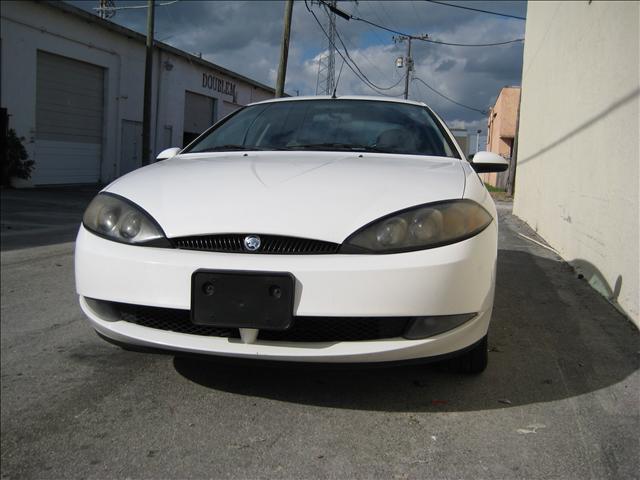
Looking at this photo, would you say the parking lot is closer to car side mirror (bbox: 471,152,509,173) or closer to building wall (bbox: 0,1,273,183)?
car side mirror (bbox: 471,152,509,173)

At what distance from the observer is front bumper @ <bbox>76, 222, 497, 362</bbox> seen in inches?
77.4

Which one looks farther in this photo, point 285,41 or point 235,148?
point 285,41

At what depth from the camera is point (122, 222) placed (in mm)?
2262

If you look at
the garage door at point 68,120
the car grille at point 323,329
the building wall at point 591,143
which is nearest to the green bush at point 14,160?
the garage door at point 68,120

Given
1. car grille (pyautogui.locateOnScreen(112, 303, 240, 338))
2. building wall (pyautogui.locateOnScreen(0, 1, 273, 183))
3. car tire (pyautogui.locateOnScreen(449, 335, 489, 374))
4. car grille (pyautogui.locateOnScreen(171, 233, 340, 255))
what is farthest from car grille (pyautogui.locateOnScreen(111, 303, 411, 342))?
building wall (pyautogui.locateOnScreen(0, 1, 273, 183))

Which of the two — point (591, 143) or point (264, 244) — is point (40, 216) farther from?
point (264, 244)

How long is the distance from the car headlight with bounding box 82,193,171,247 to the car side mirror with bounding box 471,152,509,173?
→ 197 cm

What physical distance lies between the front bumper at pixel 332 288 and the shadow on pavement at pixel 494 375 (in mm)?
89

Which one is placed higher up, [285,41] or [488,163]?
[285,41]

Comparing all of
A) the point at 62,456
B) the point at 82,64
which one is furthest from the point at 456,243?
the point at 82,64

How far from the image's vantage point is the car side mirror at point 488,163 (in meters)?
3.33

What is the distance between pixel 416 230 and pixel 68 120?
16914 millimetres

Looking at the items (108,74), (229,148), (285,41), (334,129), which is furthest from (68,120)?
(334,129)

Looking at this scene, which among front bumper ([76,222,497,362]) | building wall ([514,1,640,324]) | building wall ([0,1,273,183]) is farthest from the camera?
building wall ([0,1,273,183])
